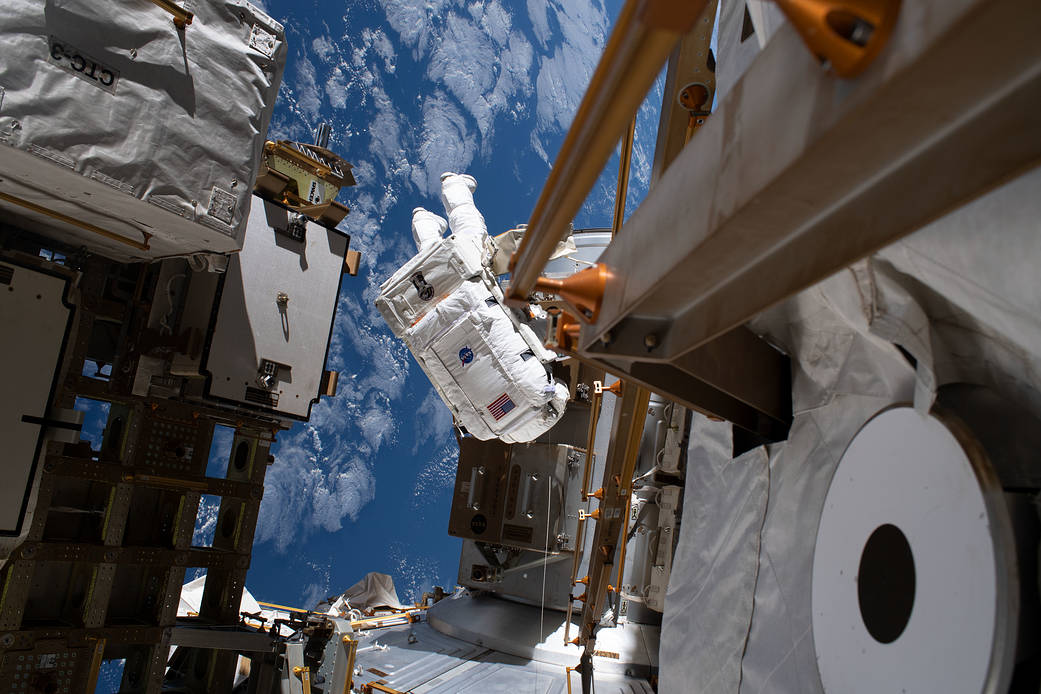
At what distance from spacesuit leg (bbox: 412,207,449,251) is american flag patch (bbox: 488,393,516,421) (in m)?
1.48

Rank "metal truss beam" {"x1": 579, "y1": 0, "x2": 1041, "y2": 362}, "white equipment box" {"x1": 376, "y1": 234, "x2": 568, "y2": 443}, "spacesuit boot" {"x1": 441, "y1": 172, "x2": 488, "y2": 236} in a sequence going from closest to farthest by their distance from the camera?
"metal truss beam" {"x1": 579, "y1": 0, "x2": 1041, "y2": 362}, "white equipment box" {"x1": 376, "y1": 234, "x2": 568, "y2": 443}, "spacesuit boot" {"x1": 441, "y1": 172, "x2": 488, "y2": 236}

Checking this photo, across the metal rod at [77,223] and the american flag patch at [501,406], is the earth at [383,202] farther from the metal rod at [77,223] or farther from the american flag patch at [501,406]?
the metal rod at [77,223]

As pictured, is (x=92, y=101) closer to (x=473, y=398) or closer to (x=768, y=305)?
(x=768, y=305)

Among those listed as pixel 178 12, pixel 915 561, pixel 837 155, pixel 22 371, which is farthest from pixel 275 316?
pixel 837 155

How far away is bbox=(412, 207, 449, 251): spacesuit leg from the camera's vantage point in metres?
5.96

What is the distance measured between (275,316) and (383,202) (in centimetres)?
2752

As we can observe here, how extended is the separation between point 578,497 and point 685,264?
5.85m

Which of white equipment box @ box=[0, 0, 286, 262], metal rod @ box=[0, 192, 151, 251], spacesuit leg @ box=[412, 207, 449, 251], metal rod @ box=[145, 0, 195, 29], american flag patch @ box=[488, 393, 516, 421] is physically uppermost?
spacesuit leg @ box=[412, 207, 449, 251]

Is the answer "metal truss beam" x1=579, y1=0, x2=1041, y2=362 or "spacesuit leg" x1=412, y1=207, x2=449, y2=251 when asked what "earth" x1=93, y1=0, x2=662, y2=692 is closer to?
"spacesuit leg" x1=412, y1=207, x2=449, y2=251

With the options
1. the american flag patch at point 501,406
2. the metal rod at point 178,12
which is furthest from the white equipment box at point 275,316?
the metal rod at point 178,12

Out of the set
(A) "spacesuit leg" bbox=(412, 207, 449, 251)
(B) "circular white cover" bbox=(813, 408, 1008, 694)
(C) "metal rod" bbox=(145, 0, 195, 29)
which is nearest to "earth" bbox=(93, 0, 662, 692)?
(A) "spacesuit leg" bbox=(412, 207, 449, 251)

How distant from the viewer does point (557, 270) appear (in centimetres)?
732

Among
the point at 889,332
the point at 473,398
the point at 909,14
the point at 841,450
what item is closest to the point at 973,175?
the point at 909,14

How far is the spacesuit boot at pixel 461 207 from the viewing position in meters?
5.85
